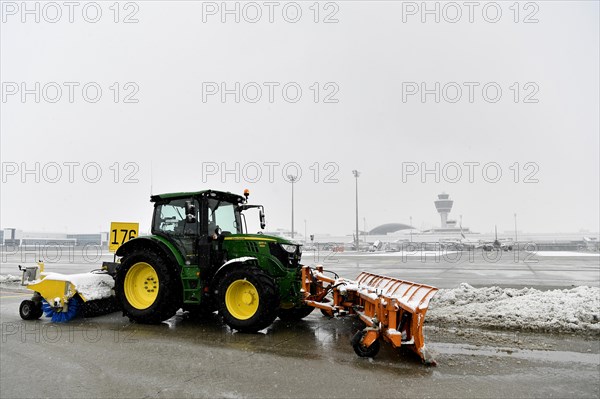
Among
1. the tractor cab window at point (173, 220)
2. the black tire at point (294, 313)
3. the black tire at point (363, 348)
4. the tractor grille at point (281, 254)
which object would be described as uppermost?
the tractor cab window at point (173, 220)

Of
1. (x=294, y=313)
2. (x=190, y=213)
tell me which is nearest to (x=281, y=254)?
(x=294, y=313)

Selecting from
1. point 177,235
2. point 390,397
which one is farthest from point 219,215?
point 390,397

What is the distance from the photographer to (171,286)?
7.84 meters

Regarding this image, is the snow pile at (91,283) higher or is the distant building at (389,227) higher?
the snow pile at (91,283)

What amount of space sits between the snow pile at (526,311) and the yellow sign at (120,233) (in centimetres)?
654

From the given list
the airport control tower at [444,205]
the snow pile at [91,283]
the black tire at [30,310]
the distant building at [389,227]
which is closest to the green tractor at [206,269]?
the snow pile at [91,283]

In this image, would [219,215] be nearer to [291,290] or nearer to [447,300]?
[291,290]

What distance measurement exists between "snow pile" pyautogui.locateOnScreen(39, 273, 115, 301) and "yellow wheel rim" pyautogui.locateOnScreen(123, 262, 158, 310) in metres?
0.77

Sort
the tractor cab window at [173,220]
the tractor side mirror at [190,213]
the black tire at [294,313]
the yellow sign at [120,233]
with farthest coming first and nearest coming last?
the yellow sign at [120,233] < the black tire at [294,313] < the tractor cab window at [173,220] < the tractor side mirror at [190,213]

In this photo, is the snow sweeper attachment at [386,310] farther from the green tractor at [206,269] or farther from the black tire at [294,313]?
the green tractor at [206,269]

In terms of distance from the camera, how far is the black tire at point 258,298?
7059 mm

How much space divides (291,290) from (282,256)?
623mm

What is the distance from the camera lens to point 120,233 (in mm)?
9867

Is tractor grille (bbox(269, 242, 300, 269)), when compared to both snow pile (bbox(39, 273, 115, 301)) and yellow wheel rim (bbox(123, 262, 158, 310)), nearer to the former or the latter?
yellow wheel rim (bbox(123, 262, 158, 310))
